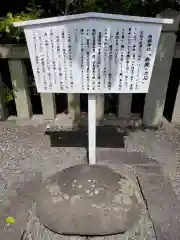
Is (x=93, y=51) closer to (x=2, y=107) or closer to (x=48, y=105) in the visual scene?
(x=48, y=105)

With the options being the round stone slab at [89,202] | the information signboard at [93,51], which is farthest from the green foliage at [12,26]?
the round stone slab at [89,202]

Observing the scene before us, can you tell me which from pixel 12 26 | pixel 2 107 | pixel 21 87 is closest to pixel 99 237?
pixel 21 87

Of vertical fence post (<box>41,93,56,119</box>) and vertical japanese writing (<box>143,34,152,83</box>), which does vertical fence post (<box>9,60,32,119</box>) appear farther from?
vertical japanese writing (<box>143,34,152,83</box>)

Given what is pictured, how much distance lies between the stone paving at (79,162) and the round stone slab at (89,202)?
0.19m

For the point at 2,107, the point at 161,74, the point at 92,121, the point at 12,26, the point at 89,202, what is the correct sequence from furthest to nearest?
1. the point at 2,107
2. the point at 161,74
3. the point at 12,26
4. the point at 92,121
5. the point at 89,202

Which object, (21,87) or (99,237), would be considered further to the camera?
(21,87)

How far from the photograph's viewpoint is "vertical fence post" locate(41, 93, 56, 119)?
3.37m

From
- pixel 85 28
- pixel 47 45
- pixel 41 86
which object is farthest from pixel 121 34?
pixel 41 86

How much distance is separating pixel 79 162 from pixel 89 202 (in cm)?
74

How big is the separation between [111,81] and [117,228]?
1.25 m

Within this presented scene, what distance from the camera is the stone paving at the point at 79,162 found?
222 cm

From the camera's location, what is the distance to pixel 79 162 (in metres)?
2.84

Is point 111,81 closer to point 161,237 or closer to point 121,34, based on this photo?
point 121,34

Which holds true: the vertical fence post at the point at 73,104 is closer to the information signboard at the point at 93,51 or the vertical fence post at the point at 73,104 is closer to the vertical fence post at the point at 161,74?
the vertical fence post at the point at 161,74
